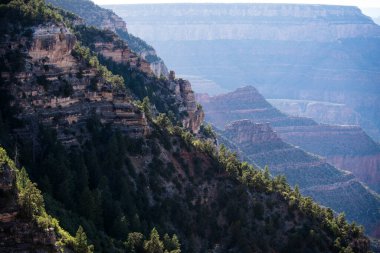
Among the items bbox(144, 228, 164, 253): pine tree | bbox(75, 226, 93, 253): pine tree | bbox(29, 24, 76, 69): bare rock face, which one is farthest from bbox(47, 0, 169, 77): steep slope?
bbox(75, 226, 93, 253): pine tree

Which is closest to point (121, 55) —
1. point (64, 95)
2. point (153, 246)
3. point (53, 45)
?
point (53, 45)

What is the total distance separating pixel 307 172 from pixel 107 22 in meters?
63.4

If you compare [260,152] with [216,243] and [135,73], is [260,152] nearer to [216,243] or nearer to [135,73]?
[135,73]

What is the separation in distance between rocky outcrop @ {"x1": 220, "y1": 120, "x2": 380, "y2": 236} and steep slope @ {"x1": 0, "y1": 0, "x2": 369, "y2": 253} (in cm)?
7962

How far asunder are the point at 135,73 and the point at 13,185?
66.5 meters

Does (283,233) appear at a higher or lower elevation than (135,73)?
lower

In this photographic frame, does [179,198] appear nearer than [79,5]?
Yes

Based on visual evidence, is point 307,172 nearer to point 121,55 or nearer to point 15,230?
point 121,55

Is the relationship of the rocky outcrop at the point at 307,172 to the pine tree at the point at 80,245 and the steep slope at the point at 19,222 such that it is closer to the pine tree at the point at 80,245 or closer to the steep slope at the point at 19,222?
the pine tree at the point at 80,245

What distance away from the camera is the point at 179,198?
70.3 meters

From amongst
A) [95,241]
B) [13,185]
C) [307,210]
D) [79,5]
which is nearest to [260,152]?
[79,5]

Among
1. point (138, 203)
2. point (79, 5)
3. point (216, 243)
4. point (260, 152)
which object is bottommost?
point (260, 152)

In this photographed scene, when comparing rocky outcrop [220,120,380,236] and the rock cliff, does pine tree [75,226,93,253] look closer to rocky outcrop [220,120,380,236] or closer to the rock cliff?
the rock cliff

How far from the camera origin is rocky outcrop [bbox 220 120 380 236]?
15525 centimetres
